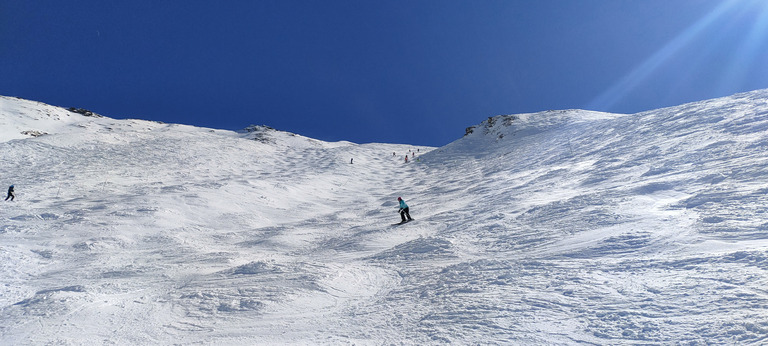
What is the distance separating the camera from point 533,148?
30844mm

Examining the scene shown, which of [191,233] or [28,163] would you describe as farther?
[28,163]

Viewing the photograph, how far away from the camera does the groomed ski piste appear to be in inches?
193

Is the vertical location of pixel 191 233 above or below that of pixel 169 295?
above

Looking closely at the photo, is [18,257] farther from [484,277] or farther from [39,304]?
[484,277]

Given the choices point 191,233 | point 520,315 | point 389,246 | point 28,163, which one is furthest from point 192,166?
point 520,315

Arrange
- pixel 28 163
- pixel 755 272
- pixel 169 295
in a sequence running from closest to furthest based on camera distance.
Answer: pixel 755 272 < pixel 169 295 < pixel 28 163

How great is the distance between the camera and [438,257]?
862cm

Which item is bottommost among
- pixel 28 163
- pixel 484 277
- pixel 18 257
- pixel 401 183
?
pixel 484 277

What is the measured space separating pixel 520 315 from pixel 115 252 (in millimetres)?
11395

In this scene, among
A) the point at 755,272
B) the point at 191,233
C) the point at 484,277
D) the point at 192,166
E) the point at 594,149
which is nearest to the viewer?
the point at 755,272

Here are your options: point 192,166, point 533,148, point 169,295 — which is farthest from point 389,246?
point 192,166

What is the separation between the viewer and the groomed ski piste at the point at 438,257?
4.91 metres

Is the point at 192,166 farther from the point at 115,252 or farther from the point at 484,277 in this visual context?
the point at 484,277

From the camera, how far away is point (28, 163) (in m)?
29.5
